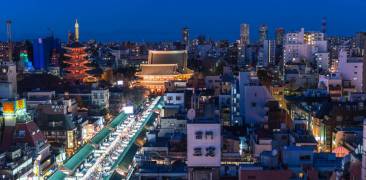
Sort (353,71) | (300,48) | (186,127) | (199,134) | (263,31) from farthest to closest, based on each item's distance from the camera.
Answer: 1. (263,31)
2. (300,48)
3. (353,71)
4. (186,127)
5. (199,134)

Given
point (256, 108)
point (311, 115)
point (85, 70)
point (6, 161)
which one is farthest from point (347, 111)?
point (85, 70)

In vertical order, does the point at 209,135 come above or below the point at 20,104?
below

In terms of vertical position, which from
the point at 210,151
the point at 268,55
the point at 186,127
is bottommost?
the point at 210,151

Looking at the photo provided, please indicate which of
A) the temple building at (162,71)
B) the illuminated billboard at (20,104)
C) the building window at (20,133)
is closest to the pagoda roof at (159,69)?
the temple building at (162,71)

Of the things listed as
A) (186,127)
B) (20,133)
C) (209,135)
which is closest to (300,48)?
(20,133)

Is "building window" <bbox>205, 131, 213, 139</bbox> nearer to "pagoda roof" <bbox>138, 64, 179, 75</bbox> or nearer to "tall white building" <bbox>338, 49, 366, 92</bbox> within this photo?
"tall white building" <bbox>338, 49, 366, 92</bbox>

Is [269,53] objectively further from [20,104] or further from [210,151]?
[210,151]

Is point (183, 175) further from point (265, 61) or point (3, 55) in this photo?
point (3, 55)

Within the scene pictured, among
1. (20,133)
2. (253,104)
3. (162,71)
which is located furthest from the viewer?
(162,71)
